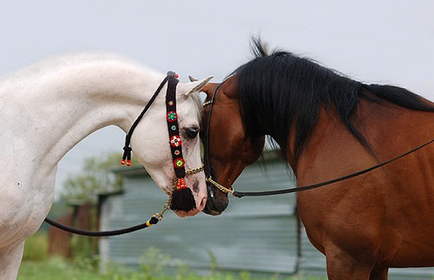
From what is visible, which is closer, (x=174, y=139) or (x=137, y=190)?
(x=174, y=139)

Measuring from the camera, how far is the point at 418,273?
36.7 ft

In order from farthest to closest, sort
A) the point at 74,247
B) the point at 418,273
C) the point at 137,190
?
the point at 74,247 → the point at 137,190 → the point at 418,273

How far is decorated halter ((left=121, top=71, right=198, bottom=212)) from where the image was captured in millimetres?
3516

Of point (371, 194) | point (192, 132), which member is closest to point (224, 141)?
point (192, 132)

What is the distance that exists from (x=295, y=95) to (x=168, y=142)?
32.0 inches

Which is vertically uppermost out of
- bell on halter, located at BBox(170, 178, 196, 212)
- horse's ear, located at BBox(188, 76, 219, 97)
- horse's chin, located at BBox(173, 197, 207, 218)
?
horse's ear, located at BBox(188, 76, 219, 97)

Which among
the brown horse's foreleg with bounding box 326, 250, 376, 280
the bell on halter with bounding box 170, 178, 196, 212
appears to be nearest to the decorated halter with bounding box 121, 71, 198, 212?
the bell on halter with bounding box 170, 178, 196, 212

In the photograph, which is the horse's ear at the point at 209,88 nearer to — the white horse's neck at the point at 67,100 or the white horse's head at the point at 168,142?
the white horse's head at the point at 168,142

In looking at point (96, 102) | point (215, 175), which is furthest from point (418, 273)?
point (96, 102)

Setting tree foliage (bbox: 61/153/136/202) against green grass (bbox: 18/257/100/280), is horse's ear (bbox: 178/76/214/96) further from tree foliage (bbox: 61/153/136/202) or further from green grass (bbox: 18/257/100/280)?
tree foliage (bbox: 61/153/136/202)

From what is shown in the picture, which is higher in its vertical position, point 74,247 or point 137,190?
point 137,190

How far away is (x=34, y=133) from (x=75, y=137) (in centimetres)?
26

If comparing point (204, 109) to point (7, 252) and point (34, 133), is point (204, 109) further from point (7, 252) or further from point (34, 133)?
point (7, 252)

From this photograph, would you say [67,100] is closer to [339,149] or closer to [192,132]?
[192,132]
